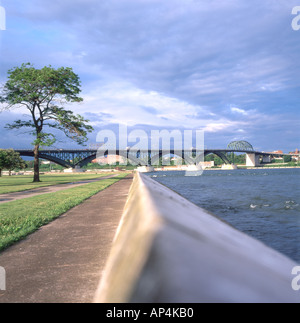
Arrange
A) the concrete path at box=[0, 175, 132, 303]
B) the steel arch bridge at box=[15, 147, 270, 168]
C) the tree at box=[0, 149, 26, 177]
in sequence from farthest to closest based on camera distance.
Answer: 1. the steel arch bridge at box=[15, 147, 270, 168]
2. the tree at box=[0, 149, 26, 177]
3. the concrete path at box=[0, 175, 132, 303]

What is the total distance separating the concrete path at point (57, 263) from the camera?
316cm

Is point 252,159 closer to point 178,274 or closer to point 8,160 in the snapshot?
point 8,160

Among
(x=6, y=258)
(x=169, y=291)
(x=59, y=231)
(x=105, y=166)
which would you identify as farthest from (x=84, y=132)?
(x=105, y=166)

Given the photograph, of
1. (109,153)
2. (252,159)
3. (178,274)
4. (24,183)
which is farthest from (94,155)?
(178,274)

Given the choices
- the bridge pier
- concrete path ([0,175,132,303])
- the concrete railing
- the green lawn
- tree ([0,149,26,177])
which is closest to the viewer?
the concrete railing

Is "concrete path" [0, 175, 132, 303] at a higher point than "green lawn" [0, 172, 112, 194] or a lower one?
higher

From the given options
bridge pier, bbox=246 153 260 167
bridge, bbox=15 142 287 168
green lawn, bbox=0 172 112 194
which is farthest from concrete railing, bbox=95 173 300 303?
bridge pier, bbox=246 153 260 167

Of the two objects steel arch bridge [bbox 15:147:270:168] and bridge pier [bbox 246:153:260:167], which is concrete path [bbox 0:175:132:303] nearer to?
steel arch bridge [bbox 15:147:270:168]

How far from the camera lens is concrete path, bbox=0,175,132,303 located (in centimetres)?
316

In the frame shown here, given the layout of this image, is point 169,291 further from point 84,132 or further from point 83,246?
point 84,132

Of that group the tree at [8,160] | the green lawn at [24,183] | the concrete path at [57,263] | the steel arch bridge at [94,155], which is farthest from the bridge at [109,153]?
the concrete path at [57,263]

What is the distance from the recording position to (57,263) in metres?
4.35

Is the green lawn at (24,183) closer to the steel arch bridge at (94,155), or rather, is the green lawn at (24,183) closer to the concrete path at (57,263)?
the concrete path at (57,263)
